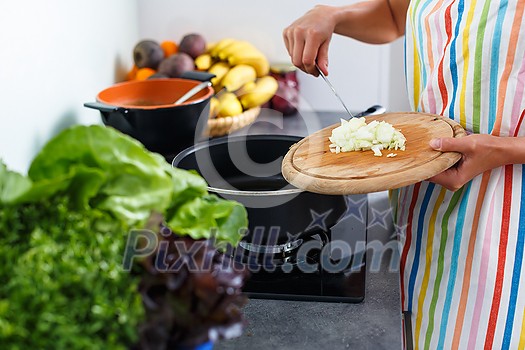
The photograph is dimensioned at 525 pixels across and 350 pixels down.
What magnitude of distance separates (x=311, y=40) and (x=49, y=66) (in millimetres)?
504

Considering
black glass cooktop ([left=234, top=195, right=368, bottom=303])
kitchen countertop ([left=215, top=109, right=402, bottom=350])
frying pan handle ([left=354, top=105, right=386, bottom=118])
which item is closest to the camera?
kitchen countertop ([left=215, top=109, right=402, bottom=350])

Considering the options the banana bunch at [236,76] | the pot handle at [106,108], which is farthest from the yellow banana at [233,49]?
the pot handle at [106,108]

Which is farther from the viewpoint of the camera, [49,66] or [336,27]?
[336,27]

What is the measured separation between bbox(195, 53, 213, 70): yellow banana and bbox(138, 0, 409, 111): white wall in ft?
0.56

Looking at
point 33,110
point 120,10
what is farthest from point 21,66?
point 120,10

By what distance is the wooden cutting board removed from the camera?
2.94ft

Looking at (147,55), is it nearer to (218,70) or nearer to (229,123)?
(218,70)

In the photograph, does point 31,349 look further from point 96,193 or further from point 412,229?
point 412,229

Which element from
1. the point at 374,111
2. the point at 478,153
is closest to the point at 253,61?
the point at 374,111

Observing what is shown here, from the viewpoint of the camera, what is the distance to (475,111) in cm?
108

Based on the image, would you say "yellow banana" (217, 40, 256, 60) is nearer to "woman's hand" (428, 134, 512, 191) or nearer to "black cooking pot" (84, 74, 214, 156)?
"black cooking pot" (84, 74, 214, 156)

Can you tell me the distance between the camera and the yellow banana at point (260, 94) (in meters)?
1.64


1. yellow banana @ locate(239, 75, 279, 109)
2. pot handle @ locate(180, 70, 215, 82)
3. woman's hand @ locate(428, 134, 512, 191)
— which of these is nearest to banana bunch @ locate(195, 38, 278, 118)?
yellow banana @ locate(239, 75, 279, 109)

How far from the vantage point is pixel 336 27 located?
1.40 m
